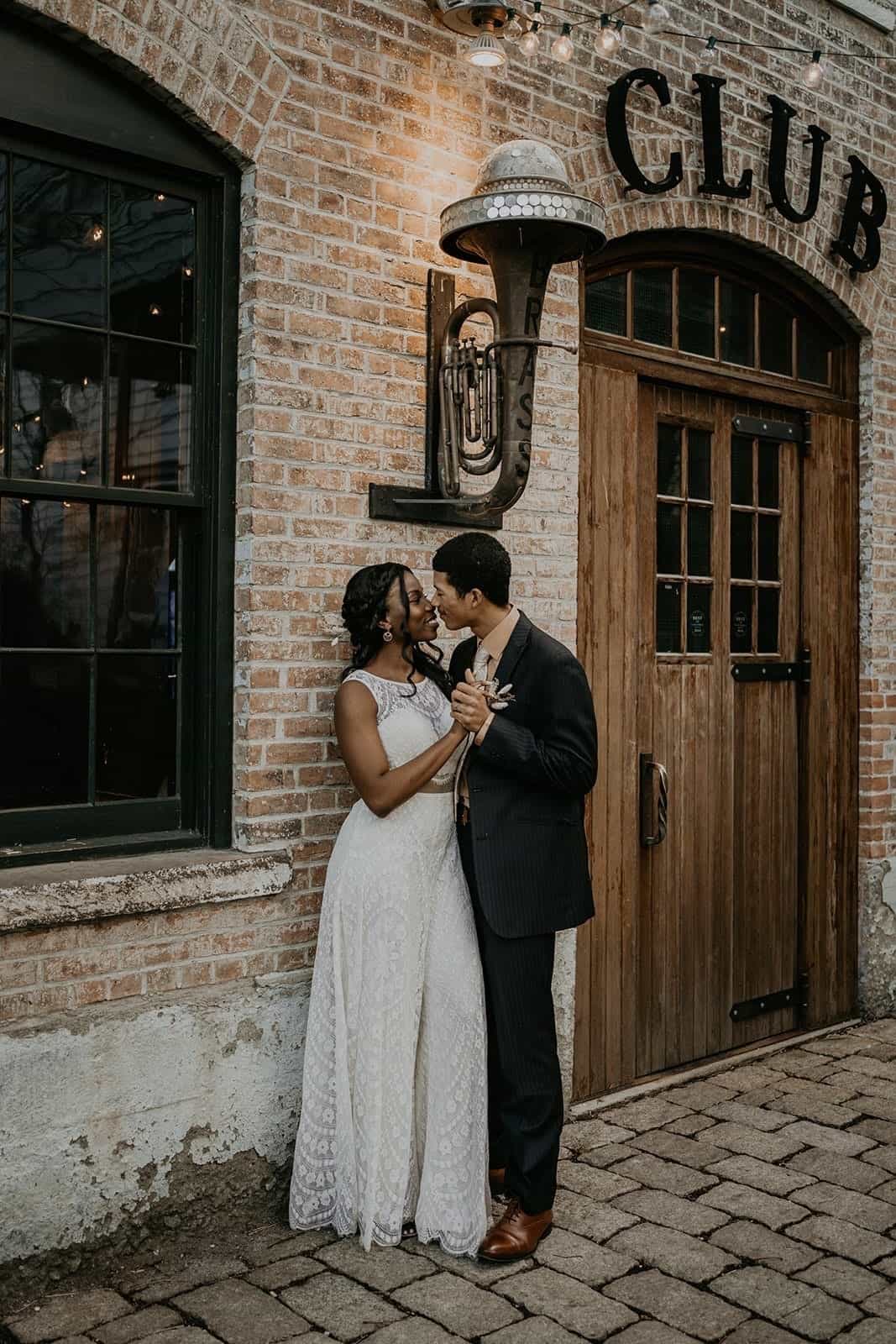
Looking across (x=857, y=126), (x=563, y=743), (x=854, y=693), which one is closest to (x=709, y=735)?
(x=854, y=693)

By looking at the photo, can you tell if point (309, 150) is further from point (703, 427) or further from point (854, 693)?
point (854, 693)

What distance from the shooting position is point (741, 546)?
19.2ft

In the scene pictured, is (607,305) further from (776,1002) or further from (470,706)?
(776,1002)

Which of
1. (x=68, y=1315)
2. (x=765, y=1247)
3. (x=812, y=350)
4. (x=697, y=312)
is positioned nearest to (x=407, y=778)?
(x=68, y=1315)

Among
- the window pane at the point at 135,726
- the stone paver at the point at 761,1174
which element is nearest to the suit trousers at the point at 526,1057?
the stone paver at the point at 761,1174

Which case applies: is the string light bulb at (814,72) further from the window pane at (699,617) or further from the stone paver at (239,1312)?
the stone paver at (239,1312)

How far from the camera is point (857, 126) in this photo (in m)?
6.23

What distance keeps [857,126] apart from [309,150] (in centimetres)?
333

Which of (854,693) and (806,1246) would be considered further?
(854,693)

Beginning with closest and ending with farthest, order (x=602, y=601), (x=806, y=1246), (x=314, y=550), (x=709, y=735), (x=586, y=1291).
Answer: (x=586, y=1291) < (x=806, y=1246) < (x=314, y=550) < (x=602, y=601) < (x=709, y=735)

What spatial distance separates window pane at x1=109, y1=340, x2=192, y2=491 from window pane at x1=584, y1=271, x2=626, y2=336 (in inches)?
73.3

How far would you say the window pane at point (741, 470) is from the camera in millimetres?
5809

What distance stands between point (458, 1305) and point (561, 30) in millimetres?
4310

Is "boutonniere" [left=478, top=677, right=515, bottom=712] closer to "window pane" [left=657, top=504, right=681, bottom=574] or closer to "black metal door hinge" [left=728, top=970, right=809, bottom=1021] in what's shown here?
"window pane" [left=657, top=504, right=681, bottom=574]
